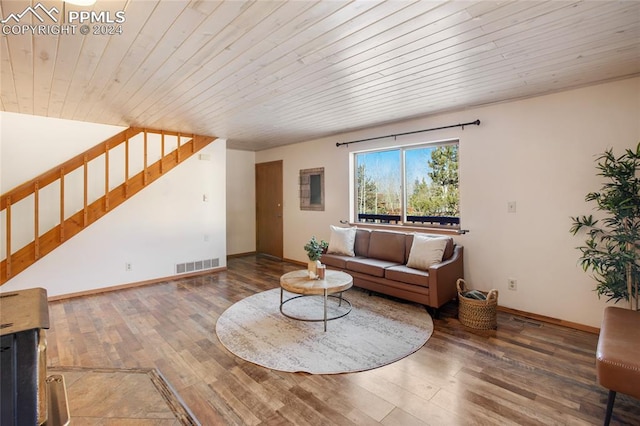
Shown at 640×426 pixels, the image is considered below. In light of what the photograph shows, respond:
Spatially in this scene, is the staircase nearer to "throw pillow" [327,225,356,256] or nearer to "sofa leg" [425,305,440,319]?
"throw pillow" [327,225,356,256]

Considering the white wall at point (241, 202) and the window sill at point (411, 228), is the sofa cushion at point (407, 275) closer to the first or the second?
the window sill at point (411, 228)

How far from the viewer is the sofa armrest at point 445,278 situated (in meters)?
3.25

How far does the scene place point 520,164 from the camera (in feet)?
11.0

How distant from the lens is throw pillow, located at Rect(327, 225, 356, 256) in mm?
4484

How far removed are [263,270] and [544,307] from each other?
4.22 m

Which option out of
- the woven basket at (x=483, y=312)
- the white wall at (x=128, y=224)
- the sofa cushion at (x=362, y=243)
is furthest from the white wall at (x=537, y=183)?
the white wall at (x=128, y=224)

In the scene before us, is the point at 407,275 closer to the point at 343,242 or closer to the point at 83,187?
the point at 343,242

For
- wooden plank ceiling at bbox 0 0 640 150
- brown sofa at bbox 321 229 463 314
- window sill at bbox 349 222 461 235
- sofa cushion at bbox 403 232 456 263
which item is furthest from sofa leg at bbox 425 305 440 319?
wooden plank ceiling at bbox 0 0 640 150

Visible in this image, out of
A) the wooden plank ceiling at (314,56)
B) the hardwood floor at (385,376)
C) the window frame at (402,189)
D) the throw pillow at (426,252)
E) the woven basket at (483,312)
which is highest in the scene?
the wooden plank ceiling at (314,56)

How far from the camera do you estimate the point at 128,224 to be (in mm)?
4570

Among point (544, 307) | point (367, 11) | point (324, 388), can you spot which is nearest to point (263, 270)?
point (324, 388)

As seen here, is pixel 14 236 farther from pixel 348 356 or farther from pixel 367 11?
pixel 367 11

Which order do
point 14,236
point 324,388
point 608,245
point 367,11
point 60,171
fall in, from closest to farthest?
point 367,11
point 324,388
point 608,245
point 14,236
point 60,171

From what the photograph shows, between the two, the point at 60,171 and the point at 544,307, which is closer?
the point at 544,307
